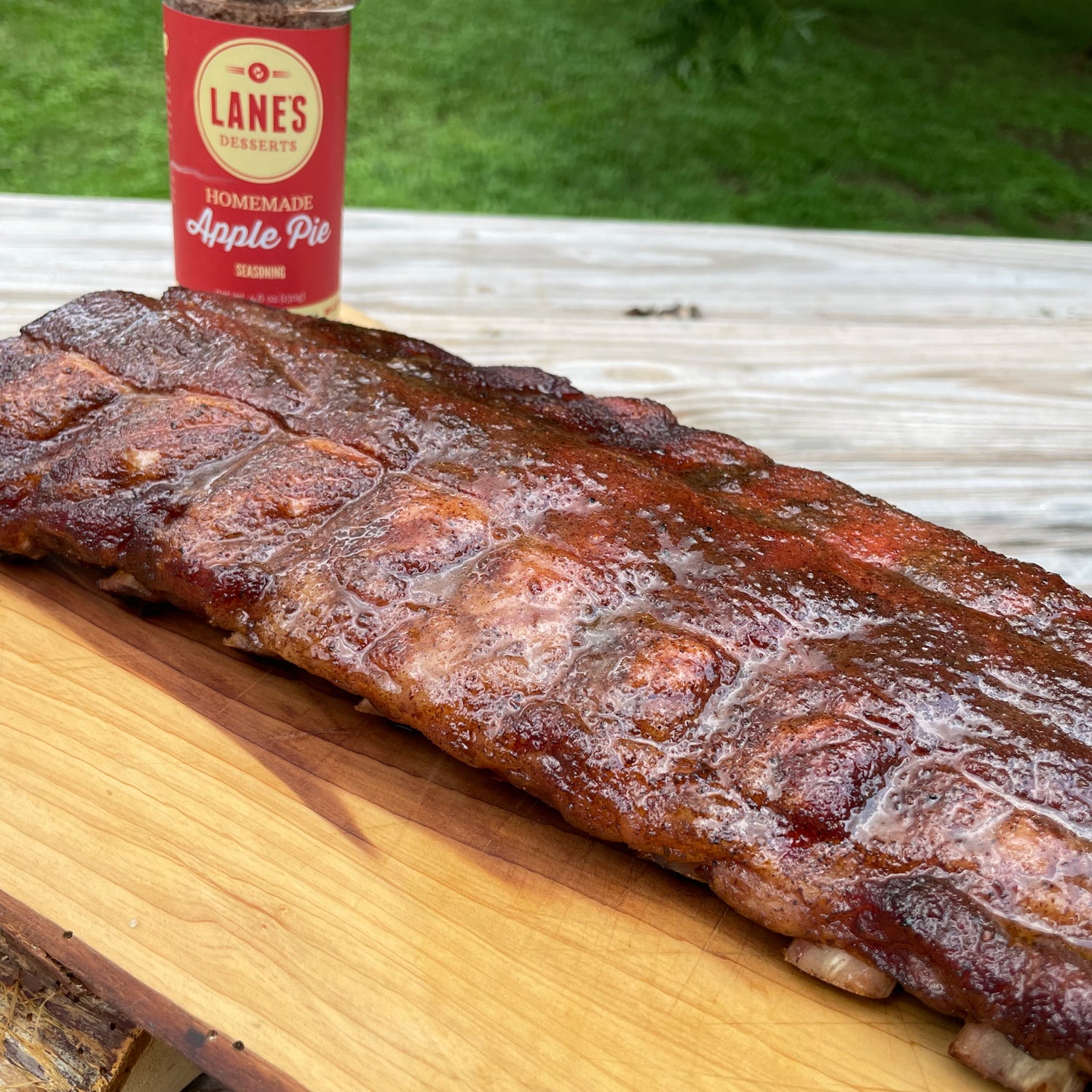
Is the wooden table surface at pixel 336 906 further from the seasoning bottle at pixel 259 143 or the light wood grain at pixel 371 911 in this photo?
the seasoning bottle at pixel 259 143

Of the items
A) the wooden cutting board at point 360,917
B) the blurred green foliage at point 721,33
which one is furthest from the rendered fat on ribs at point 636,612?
the blurred green foliage at point 721,33

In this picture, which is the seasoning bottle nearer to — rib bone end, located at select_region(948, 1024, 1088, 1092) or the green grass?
rib bone end, located at select_region(948, 1024, 1088, 1092)

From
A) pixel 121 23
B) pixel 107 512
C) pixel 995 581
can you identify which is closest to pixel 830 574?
pixel 995 581

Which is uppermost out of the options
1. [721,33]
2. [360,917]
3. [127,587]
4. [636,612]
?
[721,33]

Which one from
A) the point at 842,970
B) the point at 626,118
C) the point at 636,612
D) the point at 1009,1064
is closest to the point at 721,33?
the point at 636,612

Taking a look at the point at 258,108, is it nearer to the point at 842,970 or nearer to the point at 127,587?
the point at 127,587

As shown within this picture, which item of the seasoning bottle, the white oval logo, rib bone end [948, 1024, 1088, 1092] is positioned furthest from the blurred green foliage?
rib bone end [948, 1024, 1088, 1092]

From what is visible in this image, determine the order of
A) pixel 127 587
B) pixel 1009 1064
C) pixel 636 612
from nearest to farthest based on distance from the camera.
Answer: pixel 1009 1064
pixel 636 612
pixel 127 587
